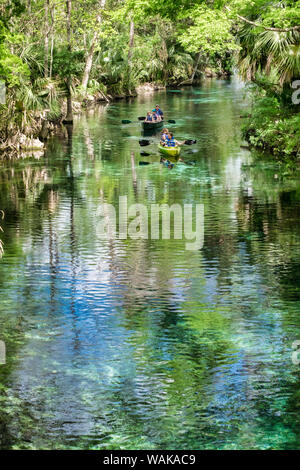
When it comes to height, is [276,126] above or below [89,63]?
below

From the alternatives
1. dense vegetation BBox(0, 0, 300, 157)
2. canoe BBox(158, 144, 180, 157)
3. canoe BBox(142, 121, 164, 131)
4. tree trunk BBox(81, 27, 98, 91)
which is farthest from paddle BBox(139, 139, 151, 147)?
tree trunk BBox(81, 27, 98, 91)

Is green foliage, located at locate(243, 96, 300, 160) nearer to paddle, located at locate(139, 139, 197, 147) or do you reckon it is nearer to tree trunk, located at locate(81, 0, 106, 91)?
paddle, located at locate(139, 139, 197, 147)

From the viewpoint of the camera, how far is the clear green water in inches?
476

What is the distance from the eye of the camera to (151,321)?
1638cm

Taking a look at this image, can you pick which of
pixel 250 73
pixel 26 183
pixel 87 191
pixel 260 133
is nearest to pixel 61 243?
pixel 87 191

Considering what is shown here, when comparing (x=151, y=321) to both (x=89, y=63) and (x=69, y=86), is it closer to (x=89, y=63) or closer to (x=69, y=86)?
(x=69, y=86)

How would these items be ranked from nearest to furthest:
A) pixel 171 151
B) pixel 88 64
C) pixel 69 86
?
pixel 171 151
pixel 69 86
pixel 88 64

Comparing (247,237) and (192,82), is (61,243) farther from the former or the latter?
(192,82)

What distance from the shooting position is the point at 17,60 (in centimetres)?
2975

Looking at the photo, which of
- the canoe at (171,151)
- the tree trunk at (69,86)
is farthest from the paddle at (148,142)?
the tree trunk at (69,86)

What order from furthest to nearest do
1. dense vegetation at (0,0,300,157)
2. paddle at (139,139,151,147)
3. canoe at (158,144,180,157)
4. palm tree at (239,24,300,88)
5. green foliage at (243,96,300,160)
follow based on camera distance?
paddle at (139,139,151,147), canoe at (158,144,180,157), green foliage at (243,96,300,160), palm tree at (239,24,300,88), dense vegetation at (0,0,300,157)

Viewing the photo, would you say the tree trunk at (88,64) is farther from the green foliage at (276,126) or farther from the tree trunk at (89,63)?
the green foliage at (276,126)

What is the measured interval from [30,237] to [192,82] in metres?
61.8

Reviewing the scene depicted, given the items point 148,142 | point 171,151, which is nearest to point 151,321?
point 171,151
